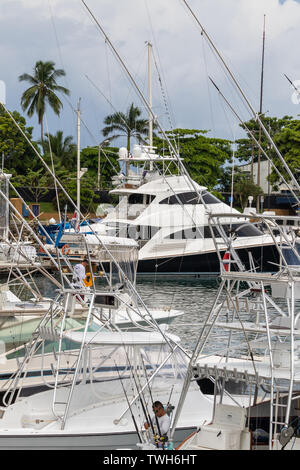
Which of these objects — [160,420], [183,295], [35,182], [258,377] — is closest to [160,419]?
[160,420]

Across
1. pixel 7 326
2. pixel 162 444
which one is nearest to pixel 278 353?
pixel 162 444

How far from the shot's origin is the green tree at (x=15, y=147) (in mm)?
62875

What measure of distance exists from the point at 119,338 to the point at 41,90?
60108 millimetres

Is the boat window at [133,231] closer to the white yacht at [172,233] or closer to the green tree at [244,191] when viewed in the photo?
the white yacht at [172,233]

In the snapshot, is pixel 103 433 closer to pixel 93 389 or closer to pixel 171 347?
pixel 93 389

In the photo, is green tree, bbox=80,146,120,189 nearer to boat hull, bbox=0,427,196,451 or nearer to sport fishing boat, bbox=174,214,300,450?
boat hull, bbox=0,427,196,451

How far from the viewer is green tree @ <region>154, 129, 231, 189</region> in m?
64.8

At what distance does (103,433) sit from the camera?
1085 centimetres

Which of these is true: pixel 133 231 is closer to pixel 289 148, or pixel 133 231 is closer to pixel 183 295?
pixel 183 295

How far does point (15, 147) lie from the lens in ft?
209

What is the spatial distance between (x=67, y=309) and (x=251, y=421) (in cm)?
345

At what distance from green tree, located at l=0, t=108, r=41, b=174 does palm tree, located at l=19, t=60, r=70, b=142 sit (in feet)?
11.7

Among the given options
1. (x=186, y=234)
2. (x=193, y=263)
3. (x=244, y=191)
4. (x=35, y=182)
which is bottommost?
(x=193, y=263)

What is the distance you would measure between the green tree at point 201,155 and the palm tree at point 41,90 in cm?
1090
